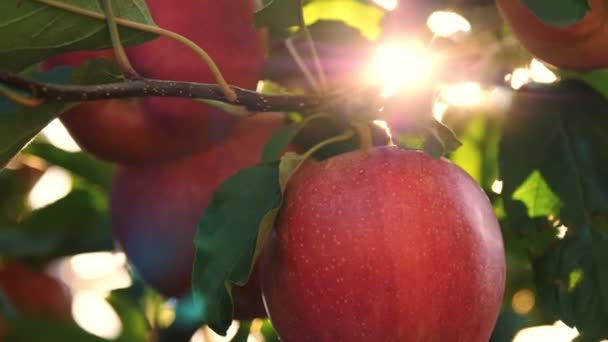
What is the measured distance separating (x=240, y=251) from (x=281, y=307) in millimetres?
73

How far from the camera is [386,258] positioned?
2.70ft

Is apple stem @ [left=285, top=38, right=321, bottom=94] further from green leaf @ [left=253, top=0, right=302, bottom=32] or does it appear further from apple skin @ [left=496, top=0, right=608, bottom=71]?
apple skin @ [left=496, top=0, right=608, bottom=71]

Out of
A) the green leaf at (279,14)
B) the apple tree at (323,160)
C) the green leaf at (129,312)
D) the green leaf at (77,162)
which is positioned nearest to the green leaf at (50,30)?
the apple tree at (323,160)

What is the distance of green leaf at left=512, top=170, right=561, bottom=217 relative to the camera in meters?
1.12

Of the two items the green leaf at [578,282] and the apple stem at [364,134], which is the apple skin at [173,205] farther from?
the green leaf at [578,282]

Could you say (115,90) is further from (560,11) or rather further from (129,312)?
(129,312)

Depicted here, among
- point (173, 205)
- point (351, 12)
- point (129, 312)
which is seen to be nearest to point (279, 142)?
point (173, 205)

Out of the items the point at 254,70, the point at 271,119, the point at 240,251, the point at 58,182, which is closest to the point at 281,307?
the point at 240,251

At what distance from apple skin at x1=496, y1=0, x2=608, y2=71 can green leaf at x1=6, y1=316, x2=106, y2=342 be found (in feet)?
1.89

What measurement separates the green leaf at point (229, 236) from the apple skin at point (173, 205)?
0.85ft

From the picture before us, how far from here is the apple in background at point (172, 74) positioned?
0.99 metres

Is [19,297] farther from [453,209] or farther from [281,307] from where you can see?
[453,209]

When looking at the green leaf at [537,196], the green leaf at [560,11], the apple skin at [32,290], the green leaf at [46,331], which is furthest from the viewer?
the apple skin at [32,290]

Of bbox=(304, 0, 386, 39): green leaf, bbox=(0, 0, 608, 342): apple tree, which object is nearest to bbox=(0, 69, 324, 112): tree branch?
bbox=(0, 0, 608, 342): apple tree
